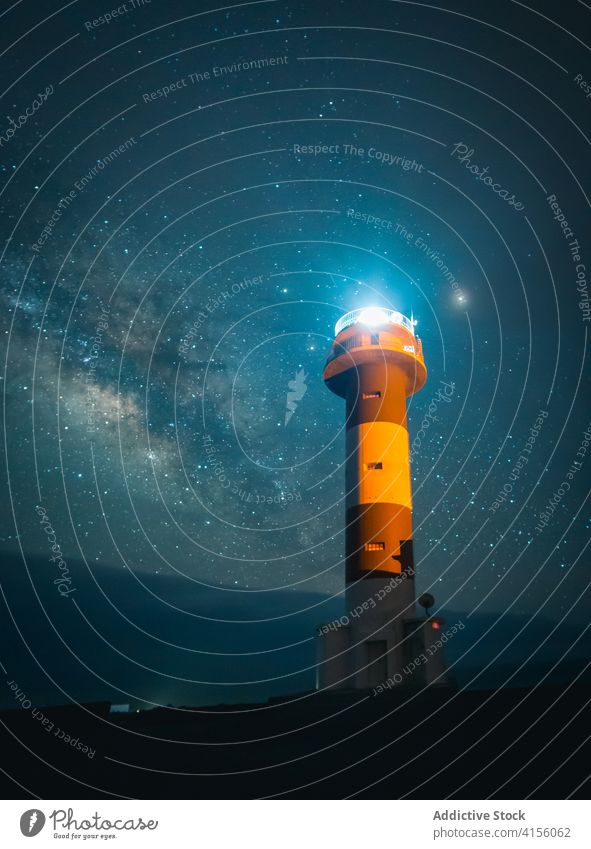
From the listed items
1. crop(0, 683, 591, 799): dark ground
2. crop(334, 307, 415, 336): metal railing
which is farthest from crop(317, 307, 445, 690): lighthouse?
crop(0, 683, 591, 799): dark ground

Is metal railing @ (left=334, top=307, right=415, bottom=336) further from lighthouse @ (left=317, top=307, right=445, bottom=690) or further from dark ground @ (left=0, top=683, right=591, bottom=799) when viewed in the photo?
dark ground @ (left=0, top=683, right=591, bottom=799)

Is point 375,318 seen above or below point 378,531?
above

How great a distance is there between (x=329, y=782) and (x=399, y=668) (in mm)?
13702

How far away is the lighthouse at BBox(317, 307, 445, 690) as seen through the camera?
21922 millimetres

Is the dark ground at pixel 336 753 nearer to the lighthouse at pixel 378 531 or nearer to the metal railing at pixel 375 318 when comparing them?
the lighthouse at pixel 378 531

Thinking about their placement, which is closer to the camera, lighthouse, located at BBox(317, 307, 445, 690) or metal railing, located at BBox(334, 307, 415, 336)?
lighthouse, located at BBox(317, 307, 445, 690)

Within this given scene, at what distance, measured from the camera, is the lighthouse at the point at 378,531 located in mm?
21922

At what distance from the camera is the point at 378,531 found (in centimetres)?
2369

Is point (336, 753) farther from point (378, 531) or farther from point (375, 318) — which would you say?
point (375, 318)

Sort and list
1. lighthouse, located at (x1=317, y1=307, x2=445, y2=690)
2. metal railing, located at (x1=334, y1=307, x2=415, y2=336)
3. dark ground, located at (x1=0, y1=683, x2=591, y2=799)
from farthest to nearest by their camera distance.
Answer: metal railing, located at (x1=334, y1=307, x2=415, y2=336) → lighthouse, located at (x1=317, y1=307, x2=445, y2=690) → dark ground, located at (x1=0, y1=683, x2=591, y2=799)

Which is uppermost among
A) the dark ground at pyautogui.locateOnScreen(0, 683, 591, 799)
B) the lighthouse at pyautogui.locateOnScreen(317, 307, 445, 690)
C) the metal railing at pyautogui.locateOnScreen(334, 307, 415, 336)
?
the metal railing at pyautogui.locateOnScreen(334, 307, 415, 336)

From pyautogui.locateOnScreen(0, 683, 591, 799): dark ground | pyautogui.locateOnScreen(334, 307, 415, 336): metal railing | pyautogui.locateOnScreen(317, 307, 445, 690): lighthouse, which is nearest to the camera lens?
pyautogui.locateOnScreen(0, 683, 591, 799): dark ground

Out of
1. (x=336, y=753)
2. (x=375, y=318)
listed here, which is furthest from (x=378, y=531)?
(x=336, y=753)
